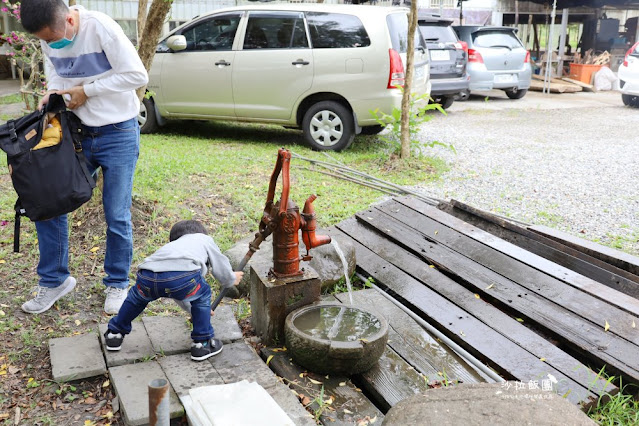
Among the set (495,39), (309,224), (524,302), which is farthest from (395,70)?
(495,39)

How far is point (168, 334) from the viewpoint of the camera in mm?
3385

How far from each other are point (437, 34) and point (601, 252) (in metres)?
8.41

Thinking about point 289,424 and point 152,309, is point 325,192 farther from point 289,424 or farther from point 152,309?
point 289,424

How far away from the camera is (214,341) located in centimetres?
318

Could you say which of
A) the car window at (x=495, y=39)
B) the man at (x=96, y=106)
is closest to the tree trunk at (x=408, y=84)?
the man at (x=96, y=106)

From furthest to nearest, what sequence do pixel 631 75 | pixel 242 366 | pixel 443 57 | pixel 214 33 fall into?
pixel 631 75, pixel 443 57, pixel 214 33, pixel 242 366

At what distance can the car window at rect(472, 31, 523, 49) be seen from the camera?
13336mm

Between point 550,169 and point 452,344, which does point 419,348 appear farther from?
point 550,169

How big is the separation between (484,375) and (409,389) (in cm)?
42

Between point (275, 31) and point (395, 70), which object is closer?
point (395, 70)

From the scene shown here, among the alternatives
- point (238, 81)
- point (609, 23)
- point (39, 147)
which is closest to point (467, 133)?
point (238, 81)

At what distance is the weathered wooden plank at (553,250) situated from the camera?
379 centimetres

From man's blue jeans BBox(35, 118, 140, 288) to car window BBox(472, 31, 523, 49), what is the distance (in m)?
11.2

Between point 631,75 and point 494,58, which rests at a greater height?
point 494,58
